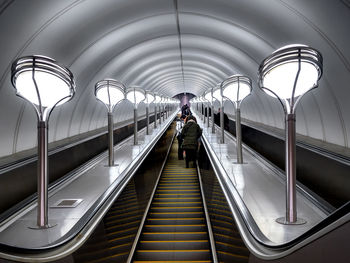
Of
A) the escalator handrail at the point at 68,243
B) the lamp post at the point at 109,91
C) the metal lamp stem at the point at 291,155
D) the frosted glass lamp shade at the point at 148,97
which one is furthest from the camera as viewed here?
the frosted glass lamp shade at the point at 148,97

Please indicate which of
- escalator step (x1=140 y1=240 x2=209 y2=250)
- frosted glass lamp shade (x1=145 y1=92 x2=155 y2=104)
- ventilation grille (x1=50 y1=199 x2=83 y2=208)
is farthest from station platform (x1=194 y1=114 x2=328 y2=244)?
frosted glass lamp shade (x1=145 y1=92 x2=155 y2=104)

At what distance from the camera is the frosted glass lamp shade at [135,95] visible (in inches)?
348

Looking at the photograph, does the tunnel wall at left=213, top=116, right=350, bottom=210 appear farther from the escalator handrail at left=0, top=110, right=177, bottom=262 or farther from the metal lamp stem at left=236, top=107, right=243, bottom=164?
the escalator handrail at left=0, top=110, right=177, bottom=262

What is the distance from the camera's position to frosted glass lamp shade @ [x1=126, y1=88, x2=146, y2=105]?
8.85 m

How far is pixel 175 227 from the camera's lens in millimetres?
7227

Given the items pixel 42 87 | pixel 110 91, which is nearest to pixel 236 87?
pixel 110 91

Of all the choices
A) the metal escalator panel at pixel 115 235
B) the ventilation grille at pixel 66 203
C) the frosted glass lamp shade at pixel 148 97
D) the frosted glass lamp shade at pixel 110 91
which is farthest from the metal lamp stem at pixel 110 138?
the frosted glass lamp shade at pixel 148 97

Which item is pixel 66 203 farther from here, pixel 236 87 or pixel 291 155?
pixel 236 87

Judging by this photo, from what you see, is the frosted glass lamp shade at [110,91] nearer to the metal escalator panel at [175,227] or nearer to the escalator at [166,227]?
the escalator at [166,227]

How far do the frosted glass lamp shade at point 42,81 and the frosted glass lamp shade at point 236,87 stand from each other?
3.16 m

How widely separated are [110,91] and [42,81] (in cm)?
281

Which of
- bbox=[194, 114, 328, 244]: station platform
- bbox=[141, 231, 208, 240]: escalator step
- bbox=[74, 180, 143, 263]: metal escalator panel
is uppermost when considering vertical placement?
bbox=[194, 114, 328, 244]: station platform

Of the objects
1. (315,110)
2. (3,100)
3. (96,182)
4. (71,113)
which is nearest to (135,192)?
(96,182)

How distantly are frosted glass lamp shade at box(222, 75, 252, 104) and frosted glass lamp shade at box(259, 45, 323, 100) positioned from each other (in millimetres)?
2572
